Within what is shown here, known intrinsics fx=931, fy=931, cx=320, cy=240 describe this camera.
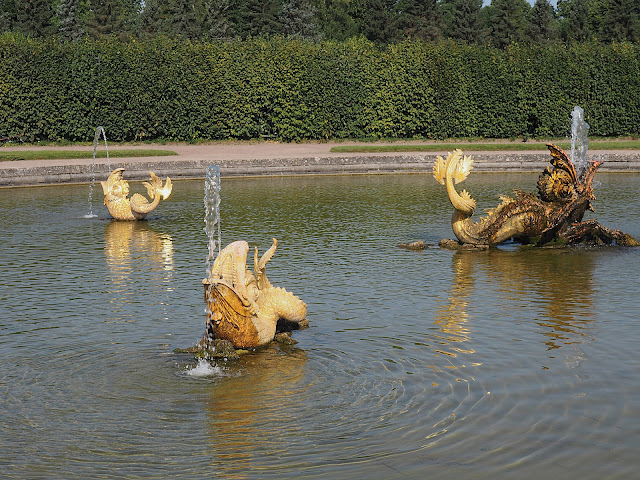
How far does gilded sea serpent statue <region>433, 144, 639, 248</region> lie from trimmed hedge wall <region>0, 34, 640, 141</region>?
2302 centimetres

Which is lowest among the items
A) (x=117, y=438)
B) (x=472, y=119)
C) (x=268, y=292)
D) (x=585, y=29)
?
(x=117, y=438)

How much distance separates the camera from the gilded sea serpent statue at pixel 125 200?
20.2 m

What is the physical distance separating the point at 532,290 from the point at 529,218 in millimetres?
3593

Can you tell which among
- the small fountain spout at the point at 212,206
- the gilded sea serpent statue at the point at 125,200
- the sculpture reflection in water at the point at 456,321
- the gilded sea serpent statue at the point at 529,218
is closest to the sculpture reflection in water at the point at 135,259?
the gilded sea serpent statue at the point at 125,200

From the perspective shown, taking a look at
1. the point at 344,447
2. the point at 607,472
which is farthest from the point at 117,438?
the point at 607,472

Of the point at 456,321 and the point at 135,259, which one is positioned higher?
the point at 135,259

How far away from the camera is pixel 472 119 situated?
39.8 metres

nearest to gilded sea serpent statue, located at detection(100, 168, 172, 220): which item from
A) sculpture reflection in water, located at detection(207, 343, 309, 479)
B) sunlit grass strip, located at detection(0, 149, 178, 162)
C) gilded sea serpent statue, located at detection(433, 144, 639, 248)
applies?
gilded sea serpent statue, located at detection(433, 144, 639, 248)

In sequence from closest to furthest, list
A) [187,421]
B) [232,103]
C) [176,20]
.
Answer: [187,421] < [232,103] < [176,20]

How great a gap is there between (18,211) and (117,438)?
576 inches

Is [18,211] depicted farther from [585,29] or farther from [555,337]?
[585,29]

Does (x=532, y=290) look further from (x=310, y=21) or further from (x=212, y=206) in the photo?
(x=310, y=21)

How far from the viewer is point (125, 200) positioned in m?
20.3

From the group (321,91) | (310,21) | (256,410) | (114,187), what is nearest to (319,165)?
(321,91)
